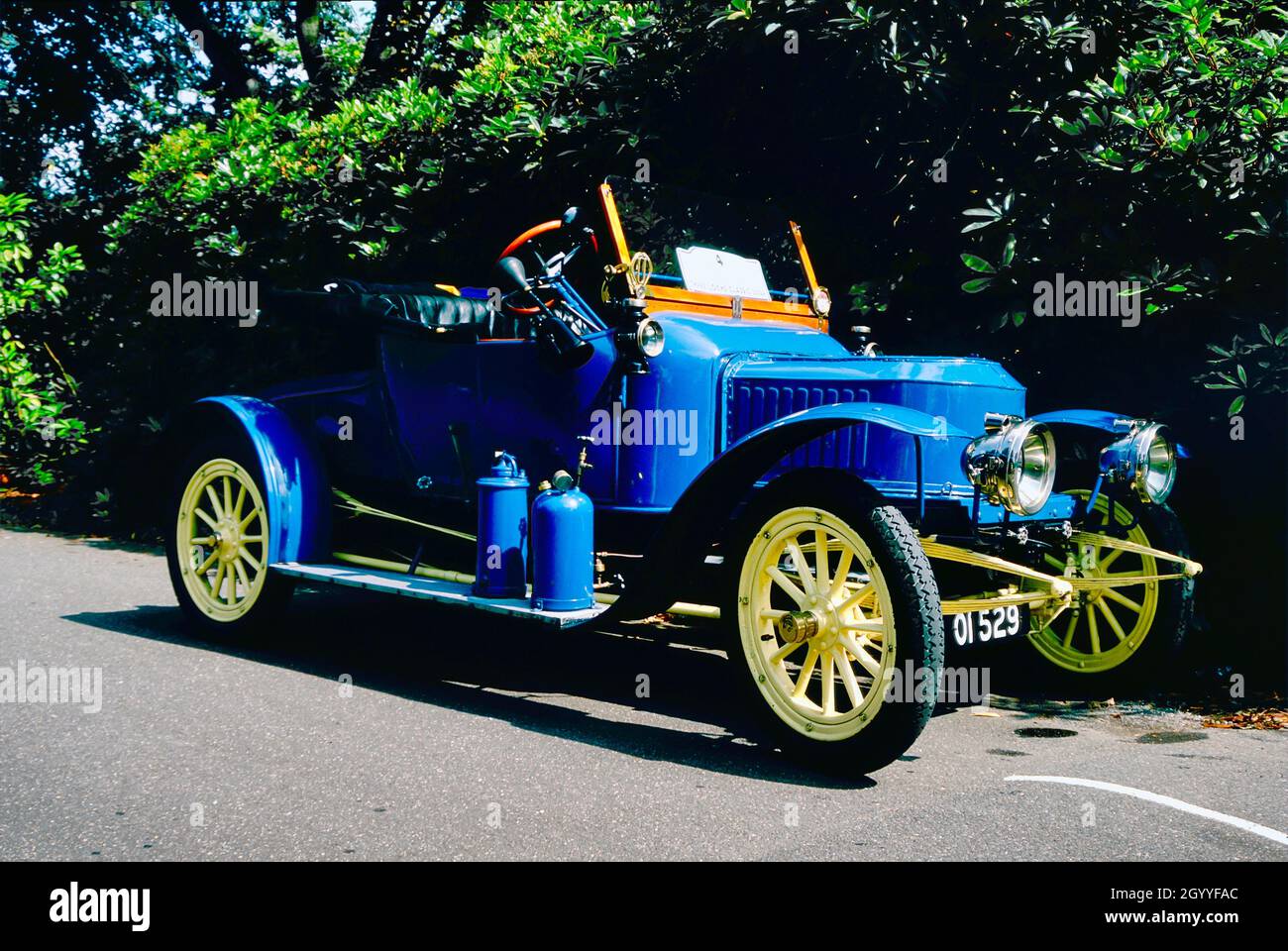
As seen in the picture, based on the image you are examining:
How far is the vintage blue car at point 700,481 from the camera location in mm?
4141

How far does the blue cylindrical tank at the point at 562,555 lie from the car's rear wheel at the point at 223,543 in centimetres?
182

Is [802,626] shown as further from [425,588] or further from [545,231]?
[545,231]

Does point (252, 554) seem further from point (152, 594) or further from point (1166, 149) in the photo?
point (1166, 149)

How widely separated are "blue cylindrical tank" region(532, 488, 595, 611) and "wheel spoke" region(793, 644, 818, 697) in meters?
0.97

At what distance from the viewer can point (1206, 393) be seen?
562cm

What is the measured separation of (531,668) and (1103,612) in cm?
269

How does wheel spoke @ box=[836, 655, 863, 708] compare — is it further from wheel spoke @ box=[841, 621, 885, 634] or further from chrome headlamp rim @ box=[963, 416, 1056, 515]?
chrome headlamp rim @ box=[963, 416, 1056, 515]

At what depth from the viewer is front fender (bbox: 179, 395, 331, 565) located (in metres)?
5.89

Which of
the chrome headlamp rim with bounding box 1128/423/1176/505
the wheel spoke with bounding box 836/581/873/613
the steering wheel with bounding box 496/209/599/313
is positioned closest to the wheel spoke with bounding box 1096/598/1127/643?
the chrome headlamp rim with bounding box 1128/423/1176/505

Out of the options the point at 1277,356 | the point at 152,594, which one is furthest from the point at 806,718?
the point at 152,594

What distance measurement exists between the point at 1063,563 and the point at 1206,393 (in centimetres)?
104

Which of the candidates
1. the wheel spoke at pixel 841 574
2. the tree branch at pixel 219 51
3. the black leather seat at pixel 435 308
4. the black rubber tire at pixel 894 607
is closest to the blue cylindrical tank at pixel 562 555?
the black rubber tire at pixel 894 607
